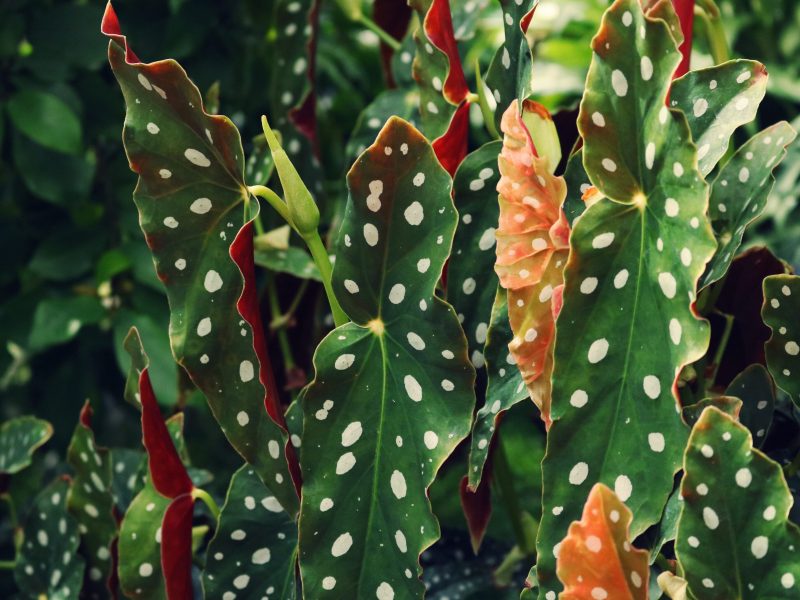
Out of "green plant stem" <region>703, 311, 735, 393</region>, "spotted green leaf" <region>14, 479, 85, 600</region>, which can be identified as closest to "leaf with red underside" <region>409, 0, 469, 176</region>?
"green plant stem" <region>703, 311, 735, 393</region>

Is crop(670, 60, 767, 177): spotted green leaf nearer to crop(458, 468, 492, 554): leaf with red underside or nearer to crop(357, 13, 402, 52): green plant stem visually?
crop(458, 468, 492, 554): leaf with red underside

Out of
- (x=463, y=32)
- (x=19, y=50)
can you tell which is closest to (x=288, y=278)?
(x=463, y=32)

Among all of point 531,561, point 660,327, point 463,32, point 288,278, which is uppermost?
point 463,32

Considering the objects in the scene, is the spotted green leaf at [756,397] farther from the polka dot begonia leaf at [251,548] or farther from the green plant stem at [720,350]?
the polka dot begonia leaf at [251,548]

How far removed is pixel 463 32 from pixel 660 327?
51 centimetres

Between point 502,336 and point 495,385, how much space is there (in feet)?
0.12

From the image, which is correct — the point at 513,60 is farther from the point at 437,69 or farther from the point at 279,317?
the point at 279,317

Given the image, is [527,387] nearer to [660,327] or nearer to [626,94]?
[660,327]

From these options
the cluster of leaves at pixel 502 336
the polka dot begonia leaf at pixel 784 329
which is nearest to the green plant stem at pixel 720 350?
the cluster of leaves at pixel 502 336

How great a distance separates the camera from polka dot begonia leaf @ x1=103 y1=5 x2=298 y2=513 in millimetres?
648

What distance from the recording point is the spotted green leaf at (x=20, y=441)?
1.00 metres

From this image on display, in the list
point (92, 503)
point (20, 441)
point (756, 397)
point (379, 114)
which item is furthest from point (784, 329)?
point (20, 441)

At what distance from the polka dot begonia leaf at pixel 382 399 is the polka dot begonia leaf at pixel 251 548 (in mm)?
112

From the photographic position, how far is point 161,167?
2.16 ft
